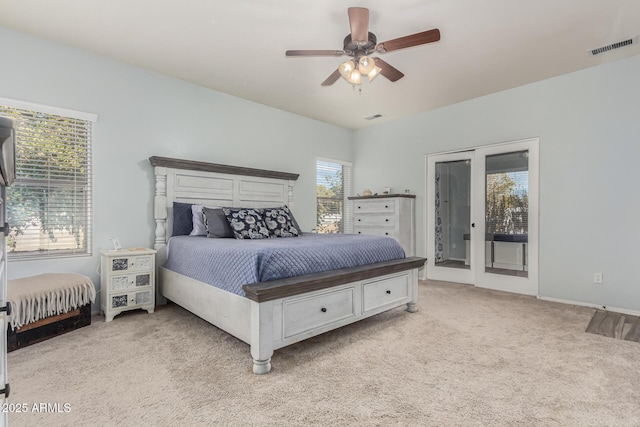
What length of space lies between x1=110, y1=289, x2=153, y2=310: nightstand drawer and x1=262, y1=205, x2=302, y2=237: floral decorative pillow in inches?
54.0

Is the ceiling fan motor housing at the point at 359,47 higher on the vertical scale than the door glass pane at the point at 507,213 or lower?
higher

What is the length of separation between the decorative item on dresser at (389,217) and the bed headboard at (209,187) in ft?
4.15

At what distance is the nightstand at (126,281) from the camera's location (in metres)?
2.96

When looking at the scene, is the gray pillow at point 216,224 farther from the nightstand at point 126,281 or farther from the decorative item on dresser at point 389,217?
the decorative item on dresser at point 389,217

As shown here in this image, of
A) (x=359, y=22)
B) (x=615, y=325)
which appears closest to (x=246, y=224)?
(x=359, y=22)

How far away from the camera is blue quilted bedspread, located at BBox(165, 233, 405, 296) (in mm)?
2217

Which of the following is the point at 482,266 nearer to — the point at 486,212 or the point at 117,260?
the point at 486,212

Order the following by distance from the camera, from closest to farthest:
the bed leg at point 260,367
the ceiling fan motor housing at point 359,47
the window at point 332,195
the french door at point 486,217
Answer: the bed leg at point 260,367
the ceiling fan motor housing at point 359,47
the french door at point 486,217
the window at point 332,195

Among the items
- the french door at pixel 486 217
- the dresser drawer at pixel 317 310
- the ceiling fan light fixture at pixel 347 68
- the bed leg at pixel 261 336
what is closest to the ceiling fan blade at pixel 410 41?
the ceiling fan light fixture at pixel 347 68

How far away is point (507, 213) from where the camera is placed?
13.7 feet

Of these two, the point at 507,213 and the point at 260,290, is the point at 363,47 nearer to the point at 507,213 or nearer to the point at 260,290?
the point at 260,290

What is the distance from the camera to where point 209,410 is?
5.32 ft

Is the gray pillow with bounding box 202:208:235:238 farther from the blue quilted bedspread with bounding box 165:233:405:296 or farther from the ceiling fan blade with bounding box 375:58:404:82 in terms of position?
the ceiling fan blade with bounding box 375:58:404:82

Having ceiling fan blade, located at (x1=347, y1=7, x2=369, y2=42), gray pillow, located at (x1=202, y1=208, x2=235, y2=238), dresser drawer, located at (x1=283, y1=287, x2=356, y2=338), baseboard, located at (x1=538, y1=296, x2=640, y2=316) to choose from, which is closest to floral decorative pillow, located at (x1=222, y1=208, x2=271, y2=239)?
gray pillow, located at (x1=202, y1=208, x2=235, y2=238)
